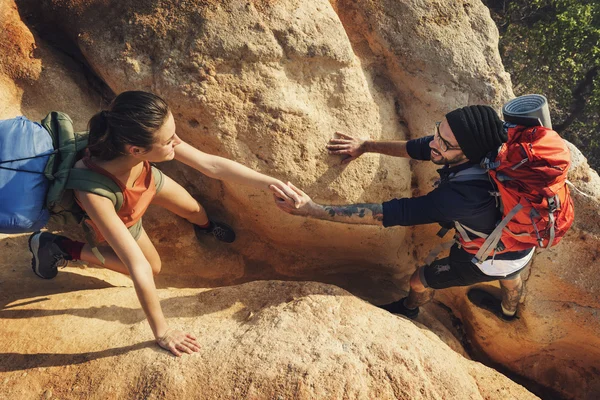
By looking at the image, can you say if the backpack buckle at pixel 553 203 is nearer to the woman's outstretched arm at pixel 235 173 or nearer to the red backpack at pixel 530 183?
the red backpack at pixel 530 183

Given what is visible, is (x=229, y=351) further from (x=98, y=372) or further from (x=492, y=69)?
(x=492, y=69)

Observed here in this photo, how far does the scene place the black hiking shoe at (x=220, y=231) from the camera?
12.8 feet

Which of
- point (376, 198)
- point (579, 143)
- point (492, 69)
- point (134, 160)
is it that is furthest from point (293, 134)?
point (579, 143)

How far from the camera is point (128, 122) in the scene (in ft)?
7.55

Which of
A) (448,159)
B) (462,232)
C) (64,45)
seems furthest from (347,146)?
(64,45)

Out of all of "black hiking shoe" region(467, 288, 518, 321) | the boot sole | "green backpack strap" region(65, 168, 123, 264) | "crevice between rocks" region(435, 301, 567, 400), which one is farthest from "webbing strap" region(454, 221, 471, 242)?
the boot sole

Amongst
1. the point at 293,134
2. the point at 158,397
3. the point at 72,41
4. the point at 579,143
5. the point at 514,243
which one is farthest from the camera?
the point at 579,143

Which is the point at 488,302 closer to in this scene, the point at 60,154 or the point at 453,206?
the point at 453,206

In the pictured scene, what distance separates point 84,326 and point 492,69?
3.76 m

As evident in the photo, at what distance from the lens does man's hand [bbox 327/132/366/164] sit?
3422mm

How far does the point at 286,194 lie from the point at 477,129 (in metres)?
1.27

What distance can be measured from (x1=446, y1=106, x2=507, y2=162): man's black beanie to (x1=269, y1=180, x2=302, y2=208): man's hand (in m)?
1.10

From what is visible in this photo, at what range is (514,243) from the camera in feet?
9.23

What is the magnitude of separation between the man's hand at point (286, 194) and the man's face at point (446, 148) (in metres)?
0.94
